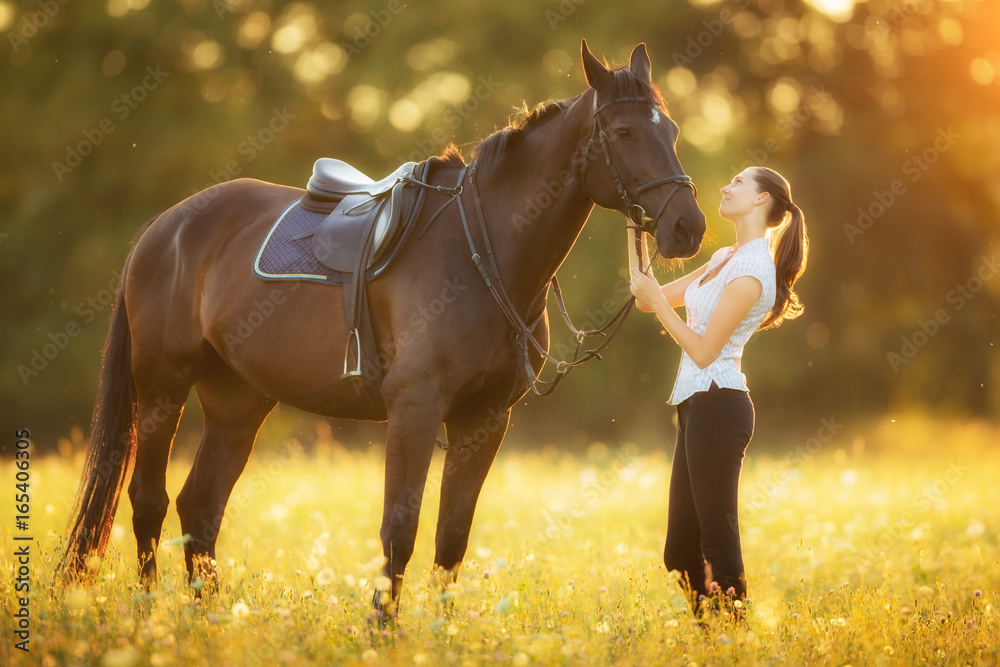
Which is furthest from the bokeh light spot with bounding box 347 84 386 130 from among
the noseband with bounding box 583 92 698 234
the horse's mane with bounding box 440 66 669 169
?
the noseband with bounding box 583 92 698 234

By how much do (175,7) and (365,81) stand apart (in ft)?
9.30

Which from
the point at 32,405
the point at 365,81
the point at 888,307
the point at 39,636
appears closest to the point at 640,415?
the point at 888,307

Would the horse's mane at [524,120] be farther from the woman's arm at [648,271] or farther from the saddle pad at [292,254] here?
the saddle pad at [292,254]

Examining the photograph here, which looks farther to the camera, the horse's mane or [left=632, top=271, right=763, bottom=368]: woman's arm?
the horse's mane

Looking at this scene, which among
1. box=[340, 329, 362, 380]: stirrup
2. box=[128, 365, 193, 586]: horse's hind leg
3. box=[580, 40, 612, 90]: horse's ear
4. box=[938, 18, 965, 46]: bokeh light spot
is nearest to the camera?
box=[580, 40, 612, 90]: horse's ear

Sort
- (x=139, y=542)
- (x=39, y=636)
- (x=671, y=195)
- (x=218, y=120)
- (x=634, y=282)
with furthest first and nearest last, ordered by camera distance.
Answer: (x=218, y=120) → (x=139, y=542) → (x=634, y=282) → (x=671, y=195) → (x=39, y=636)

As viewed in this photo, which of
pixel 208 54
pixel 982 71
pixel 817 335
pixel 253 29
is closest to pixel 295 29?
pixel 253 29

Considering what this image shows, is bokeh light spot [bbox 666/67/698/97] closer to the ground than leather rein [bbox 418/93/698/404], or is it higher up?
higher up

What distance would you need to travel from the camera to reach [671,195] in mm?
3314

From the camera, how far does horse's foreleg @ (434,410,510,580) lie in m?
3.98

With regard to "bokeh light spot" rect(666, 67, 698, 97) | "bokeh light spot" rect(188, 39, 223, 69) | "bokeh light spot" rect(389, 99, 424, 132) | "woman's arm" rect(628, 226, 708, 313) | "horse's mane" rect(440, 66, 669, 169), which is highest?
"bokeh light spot" rect(188, 39, 223, 69)

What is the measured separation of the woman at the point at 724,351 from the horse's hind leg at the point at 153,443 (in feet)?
9.21

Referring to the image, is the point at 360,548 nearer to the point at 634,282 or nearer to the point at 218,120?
the point at 634,282

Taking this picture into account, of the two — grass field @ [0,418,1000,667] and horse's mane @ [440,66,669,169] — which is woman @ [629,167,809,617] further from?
horse's mane @ [440,66,669,169]
